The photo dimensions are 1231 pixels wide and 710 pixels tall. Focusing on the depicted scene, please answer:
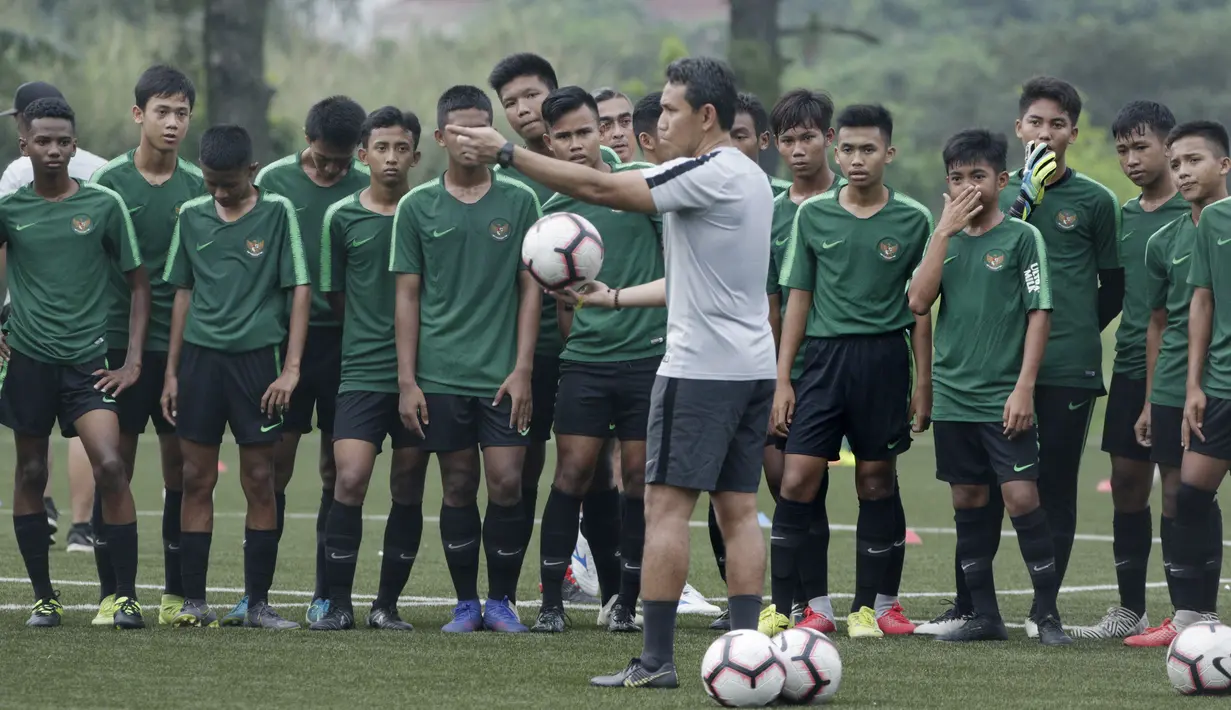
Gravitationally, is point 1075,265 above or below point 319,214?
below

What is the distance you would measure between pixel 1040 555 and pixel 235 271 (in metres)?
3.55

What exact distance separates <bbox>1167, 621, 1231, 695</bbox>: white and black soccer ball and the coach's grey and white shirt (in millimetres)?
1669

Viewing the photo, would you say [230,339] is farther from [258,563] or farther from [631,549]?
[631,549]

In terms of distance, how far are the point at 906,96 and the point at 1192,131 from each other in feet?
189

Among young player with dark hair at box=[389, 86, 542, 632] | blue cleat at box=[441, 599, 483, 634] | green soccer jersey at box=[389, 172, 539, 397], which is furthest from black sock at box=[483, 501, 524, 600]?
green soccer jersey at box=[389, 172, 539, 397]

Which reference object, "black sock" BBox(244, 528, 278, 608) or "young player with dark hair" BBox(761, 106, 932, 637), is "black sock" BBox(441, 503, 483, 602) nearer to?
"black sock" BBox(244, 528, 278, 608)

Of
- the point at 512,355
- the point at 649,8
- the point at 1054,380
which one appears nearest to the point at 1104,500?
the point at 1054,380

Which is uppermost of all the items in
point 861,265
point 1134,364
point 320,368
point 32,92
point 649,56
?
point 649,56

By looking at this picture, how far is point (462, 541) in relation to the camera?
27.2 feet

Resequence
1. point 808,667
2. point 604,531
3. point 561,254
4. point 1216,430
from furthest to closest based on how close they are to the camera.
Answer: point 604,531, point 1216,430, point 561,254, point 808,667

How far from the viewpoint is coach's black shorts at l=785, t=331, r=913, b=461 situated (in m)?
8.18

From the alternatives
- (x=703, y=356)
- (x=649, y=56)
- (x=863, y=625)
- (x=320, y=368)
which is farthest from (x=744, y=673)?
(x=649, y=56)

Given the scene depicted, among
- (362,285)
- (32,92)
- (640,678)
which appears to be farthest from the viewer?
(32,92)

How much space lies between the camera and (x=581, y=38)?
75062mm
